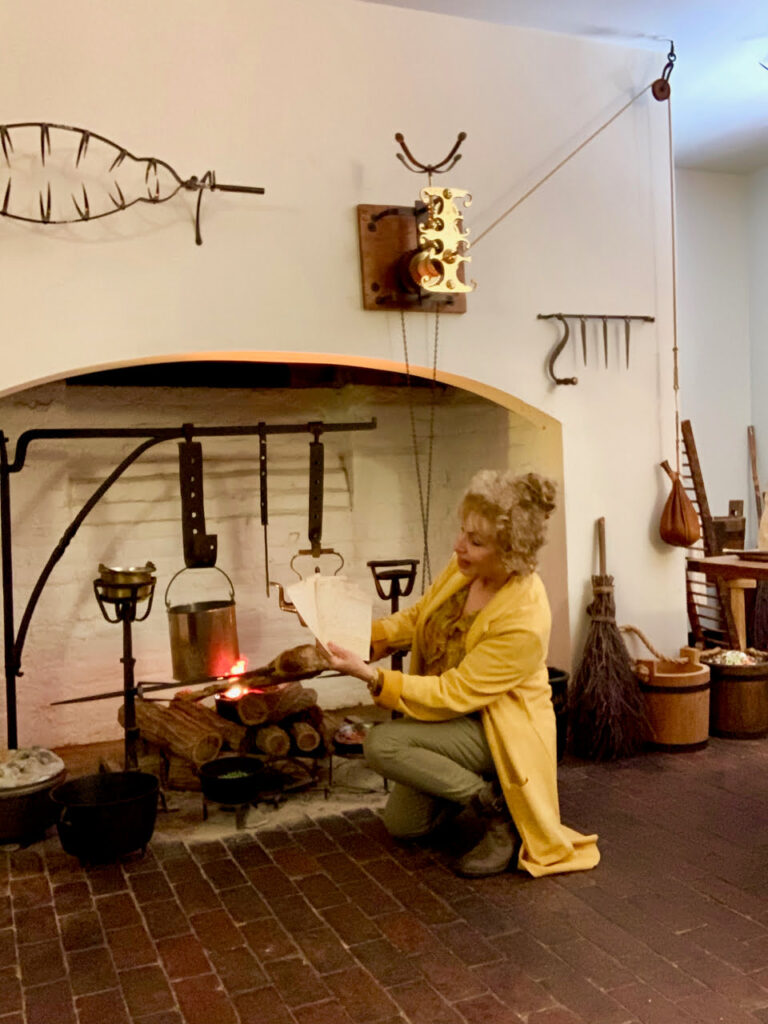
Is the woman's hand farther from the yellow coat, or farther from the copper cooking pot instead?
the copper cooking pot

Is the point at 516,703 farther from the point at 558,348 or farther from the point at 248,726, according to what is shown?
the point at 558,348

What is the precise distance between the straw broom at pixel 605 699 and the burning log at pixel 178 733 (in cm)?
155

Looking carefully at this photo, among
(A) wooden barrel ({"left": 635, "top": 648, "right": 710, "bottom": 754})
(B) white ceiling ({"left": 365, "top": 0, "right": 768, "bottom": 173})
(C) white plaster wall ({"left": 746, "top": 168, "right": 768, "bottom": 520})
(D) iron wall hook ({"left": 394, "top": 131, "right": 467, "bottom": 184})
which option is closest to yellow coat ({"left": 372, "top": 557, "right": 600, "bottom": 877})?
(A) wooden barrel ({"left": 635, "top": 648, "right": 710, "bottom": 754})

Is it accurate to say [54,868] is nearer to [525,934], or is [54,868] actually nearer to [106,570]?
[106,570]

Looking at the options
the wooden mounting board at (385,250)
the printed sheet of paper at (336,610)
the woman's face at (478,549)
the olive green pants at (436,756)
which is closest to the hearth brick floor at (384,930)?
the olive green pants at (436,756)

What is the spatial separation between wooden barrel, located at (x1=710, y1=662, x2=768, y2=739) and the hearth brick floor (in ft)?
2.64

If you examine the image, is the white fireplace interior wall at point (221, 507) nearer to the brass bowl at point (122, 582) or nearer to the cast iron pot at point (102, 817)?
the brass bowl at point (122, 582)

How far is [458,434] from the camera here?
17.3ft

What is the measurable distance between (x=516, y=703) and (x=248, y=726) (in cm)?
139

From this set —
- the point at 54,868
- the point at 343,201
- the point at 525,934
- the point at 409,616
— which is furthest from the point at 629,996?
the point at 343,201

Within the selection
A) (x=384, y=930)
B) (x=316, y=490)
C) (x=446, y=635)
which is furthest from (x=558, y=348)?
(x=384, y=930)

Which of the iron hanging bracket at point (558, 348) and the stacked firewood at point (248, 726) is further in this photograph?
the iron hanging bracket at point (558, 348)

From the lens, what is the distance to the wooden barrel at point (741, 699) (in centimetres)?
437

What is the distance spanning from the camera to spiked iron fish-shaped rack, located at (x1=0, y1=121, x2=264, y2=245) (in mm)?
3287
